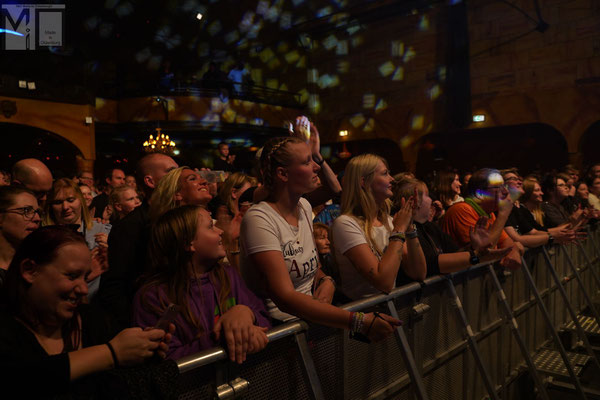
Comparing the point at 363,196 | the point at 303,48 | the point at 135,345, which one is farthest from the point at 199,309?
the point at 303,48

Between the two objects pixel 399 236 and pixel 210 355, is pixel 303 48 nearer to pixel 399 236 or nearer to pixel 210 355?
pixel 399 236

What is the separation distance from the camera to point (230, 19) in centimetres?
1430

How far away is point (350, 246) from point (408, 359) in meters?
0.56

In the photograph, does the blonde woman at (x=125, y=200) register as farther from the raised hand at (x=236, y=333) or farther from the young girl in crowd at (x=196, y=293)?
the raised hand at (x=236, y=333)

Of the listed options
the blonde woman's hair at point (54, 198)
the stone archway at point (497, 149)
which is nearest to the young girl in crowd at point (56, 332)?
the blonde woman's hair at point (54, 198)

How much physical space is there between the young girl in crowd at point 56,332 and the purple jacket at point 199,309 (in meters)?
0.13

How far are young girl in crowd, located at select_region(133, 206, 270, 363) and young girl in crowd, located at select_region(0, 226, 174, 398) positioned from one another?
169mm

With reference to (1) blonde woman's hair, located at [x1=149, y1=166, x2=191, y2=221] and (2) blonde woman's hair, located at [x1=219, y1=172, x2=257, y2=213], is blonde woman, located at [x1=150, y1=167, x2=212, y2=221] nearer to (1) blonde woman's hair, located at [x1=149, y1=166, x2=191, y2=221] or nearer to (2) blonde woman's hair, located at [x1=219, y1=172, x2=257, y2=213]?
(1) blonde woman's hair, located at [x1=149, y1=166, x2=191, y2=221]

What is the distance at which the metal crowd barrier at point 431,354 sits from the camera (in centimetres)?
146

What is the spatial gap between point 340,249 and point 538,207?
330 centimetres

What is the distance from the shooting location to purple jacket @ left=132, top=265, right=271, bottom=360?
1.44 meters

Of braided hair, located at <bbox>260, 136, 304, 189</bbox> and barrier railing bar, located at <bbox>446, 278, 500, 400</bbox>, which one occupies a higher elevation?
braided hair, located at <bbox>260, 136, 304, 189</bbox>

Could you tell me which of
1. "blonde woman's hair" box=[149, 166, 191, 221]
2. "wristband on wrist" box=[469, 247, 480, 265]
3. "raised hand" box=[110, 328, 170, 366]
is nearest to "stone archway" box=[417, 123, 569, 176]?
"wristband on wrist" box=[469, 247, 480, 265]

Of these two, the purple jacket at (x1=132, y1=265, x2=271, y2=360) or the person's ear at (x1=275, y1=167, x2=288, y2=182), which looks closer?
the purple jacket at (x1=132, y1=265, x2=271, y2=360)
